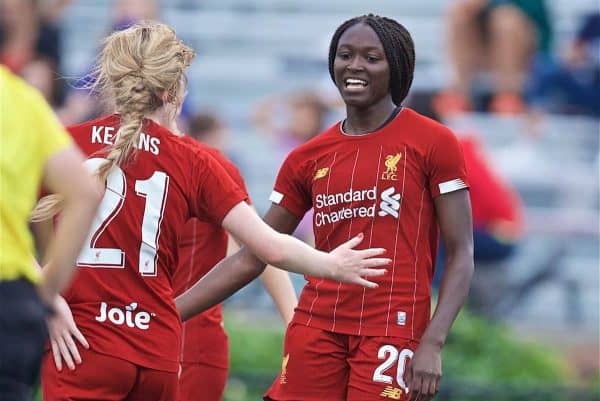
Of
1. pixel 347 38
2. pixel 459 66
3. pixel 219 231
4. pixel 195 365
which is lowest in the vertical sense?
pixel 195 365

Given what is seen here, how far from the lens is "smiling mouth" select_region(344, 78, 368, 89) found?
550 cm

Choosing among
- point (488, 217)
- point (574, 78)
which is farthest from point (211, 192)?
point (574, 78)

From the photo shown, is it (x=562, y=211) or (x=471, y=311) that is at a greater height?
(x=562, y=211)

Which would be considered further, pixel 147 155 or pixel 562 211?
pixel 562 211

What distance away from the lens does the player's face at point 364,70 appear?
217 inches

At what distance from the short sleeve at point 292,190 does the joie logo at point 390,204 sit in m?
0.41

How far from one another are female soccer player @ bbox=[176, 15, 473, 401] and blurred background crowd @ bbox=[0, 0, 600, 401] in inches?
183

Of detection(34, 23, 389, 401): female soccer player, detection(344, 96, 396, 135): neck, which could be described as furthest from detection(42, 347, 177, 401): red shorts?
detection(344, 96, 396, 135): neck

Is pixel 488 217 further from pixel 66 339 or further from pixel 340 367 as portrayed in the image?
pixel 66 339

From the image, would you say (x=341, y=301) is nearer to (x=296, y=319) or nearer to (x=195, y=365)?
(x=296, y=319)

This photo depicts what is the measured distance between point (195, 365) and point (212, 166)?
51.4 inches

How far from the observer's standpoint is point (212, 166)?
5301mm

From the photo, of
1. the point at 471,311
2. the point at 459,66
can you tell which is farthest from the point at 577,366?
the point at 459,66

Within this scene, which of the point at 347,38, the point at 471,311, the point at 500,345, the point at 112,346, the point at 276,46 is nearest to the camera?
the point at 112,346
